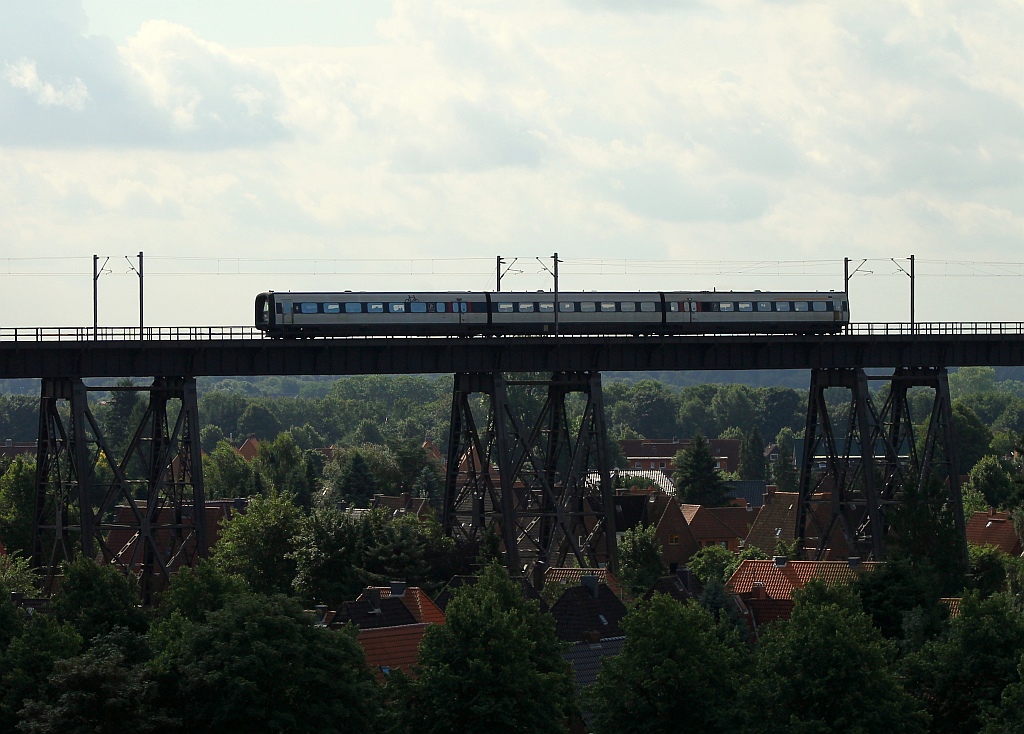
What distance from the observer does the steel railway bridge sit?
55.1 m

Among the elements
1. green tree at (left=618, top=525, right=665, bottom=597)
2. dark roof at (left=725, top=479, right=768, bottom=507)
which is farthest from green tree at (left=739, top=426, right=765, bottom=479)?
green tree at (left=618, top=525, right=665, bottom=597)

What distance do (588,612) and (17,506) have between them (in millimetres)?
48775

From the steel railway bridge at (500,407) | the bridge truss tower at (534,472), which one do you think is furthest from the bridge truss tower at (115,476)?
the bridge truss tower at (534,472)

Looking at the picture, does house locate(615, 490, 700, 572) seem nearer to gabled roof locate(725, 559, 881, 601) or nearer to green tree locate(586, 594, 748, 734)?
gabled roof locate(725, 559, 881, 601)

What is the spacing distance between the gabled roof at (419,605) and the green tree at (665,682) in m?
12.6

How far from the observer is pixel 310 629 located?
39.8 m

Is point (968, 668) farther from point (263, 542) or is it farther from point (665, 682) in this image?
point (263, 542)

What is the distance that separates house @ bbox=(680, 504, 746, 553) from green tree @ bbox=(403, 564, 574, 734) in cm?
5899

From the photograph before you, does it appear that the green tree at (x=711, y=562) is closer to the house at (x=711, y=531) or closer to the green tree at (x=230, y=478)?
the house at (x=711, y=531)

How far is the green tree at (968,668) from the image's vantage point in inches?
1661

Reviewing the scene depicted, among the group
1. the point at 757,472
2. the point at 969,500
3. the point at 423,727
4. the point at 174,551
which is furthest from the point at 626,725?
the point at 757,472

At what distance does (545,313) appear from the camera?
6347cm

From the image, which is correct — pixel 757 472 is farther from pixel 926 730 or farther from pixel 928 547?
pixel 926 730

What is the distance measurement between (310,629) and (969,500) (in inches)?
3033
